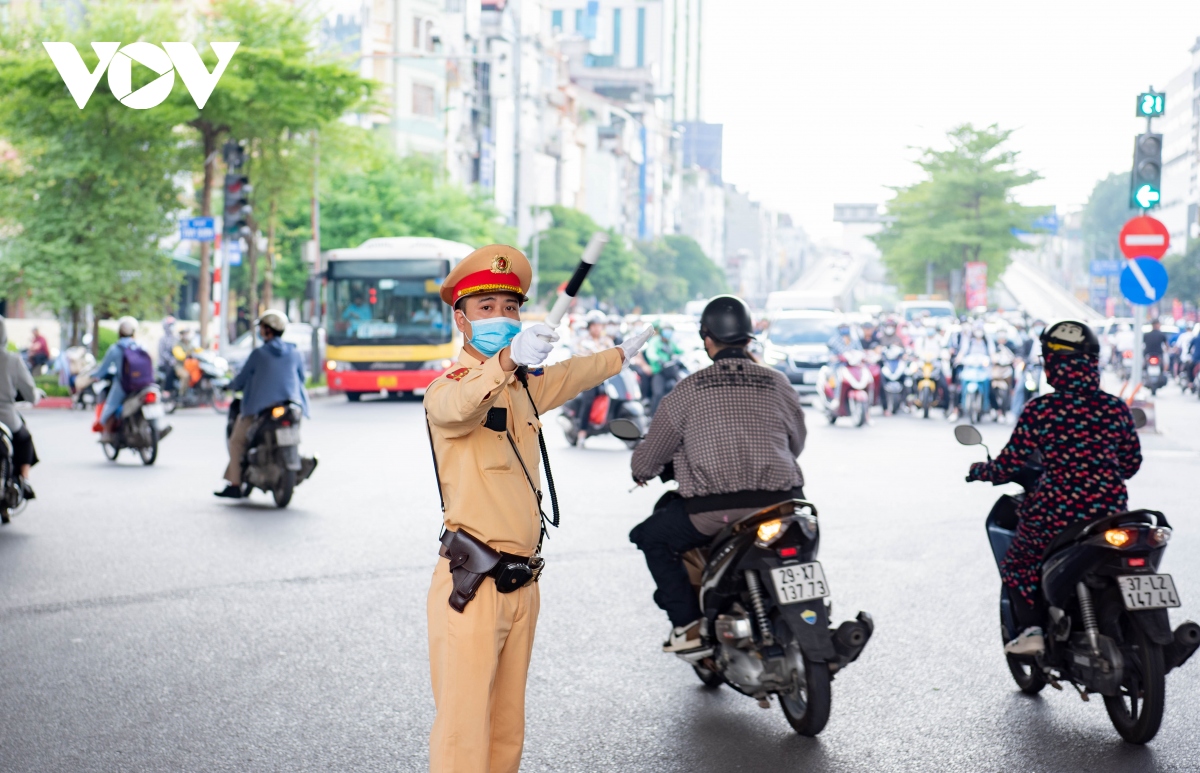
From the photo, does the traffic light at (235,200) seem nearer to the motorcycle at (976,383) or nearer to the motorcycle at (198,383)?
the motorcycle at (198,383)

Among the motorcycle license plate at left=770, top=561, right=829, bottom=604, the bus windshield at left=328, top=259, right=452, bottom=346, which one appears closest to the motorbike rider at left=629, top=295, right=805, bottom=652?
the motorcycle license plate at left=770, top=561, right=829, bottom=604

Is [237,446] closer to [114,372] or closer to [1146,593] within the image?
[114,372]

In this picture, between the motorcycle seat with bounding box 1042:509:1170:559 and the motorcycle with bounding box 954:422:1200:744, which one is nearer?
the motorcycle with bounding box 954:422:1200:744

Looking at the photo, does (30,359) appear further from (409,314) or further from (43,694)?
(43,694)

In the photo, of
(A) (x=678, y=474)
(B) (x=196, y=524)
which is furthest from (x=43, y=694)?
(B) (x=196, y=524)

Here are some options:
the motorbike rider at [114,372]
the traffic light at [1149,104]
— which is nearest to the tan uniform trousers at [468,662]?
the motorbike rider at [114,372]

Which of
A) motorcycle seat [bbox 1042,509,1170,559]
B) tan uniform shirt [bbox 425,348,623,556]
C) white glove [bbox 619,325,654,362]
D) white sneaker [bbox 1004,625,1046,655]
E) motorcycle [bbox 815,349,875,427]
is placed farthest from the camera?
motorcycle [bbox 815,349,875,427]

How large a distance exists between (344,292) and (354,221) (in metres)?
19.4

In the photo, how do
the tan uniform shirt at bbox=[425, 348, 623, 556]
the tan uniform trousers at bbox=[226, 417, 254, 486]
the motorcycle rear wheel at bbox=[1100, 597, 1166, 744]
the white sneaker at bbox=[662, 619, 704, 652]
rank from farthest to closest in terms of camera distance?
the tan uniform trousers at bbox=[226, 417, 254, 486], the white sneaker at bbox=[662, 619, 704, 652], the motorcycle rear wheel at bbox=[1100, 597, 1166, 744], the tan uniform shirt at bbox=[425, 348, 623, 556]

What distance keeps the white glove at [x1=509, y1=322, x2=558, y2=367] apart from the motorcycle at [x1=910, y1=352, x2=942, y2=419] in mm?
22100

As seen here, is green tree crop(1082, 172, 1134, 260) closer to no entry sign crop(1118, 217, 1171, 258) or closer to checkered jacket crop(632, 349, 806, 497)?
no entry sign crop(1118, 217, 1171, 258)

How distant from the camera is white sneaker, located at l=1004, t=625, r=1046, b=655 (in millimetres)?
5602

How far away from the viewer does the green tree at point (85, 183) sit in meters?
29.7

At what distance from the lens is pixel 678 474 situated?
5.68 m
